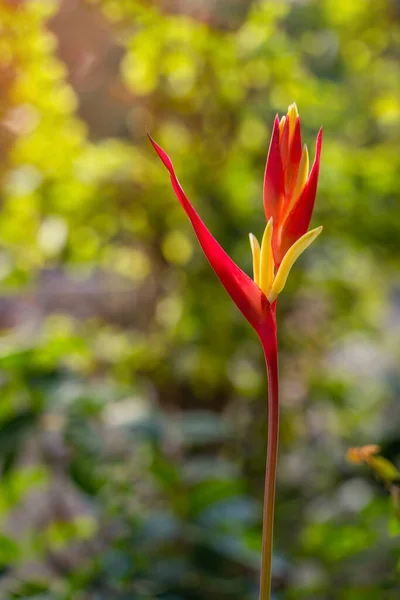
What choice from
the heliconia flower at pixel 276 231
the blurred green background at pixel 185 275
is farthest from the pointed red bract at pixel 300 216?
the blurred green background at pixel 185 275

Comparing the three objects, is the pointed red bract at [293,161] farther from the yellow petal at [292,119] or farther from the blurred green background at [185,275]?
the blurred green background at [185,275]

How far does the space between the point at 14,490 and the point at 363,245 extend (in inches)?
26.3

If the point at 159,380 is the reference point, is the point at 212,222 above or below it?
above

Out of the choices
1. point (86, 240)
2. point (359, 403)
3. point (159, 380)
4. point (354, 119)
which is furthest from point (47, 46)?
point (359, 403)

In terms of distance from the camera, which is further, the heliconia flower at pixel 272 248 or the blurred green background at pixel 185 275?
the blurred green background at pixel 185 275

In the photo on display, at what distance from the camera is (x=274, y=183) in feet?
0.72

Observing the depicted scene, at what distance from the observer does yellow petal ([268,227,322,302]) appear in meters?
0.21

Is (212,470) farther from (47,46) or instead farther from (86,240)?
(47,46)

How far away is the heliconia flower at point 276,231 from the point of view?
21cm

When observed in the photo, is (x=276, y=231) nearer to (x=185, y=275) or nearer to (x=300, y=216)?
(x=300, y=216)

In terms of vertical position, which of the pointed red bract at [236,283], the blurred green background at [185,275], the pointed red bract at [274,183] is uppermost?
the blurred green background at [185,275]

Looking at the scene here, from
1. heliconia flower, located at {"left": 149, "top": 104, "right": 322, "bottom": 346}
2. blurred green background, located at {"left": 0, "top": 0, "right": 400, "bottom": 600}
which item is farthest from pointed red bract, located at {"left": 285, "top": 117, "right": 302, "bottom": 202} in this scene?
blurred green background, located at {"left": 0, "top": 0, "right": 400, "bottom": 600}

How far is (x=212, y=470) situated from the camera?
2.81 feet

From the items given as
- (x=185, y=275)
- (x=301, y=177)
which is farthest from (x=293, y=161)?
(x=185, y=275)
